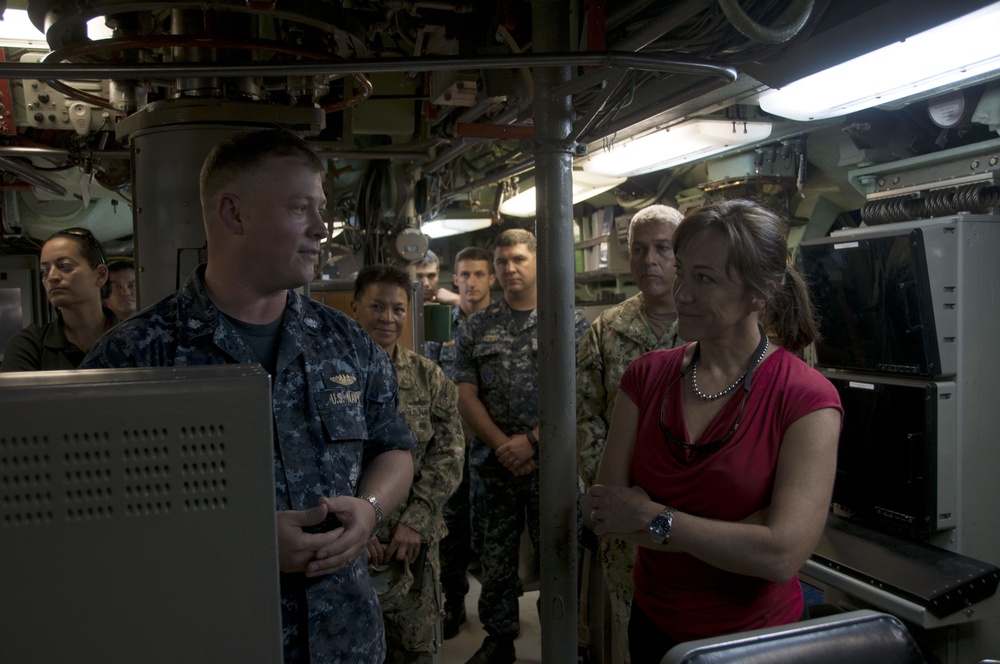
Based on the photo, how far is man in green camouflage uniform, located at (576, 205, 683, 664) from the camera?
262 centimetres

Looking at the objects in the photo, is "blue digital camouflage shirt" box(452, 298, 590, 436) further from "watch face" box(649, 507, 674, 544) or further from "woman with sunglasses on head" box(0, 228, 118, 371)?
"watch face" box(649, 507, 674, 544)

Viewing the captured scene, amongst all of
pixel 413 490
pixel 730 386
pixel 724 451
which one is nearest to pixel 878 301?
pixel 730 386

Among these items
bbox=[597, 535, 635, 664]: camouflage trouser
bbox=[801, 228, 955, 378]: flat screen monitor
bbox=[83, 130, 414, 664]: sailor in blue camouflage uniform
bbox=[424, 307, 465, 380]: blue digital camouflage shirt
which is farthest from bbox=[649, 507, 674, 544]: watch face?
bbox=[424, 307, 465, 380]: blue digital camouflage shirt

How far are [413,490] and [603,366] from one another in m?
0.84

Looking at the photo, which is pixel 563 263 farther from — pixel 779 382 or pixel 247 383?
pixel 247 383

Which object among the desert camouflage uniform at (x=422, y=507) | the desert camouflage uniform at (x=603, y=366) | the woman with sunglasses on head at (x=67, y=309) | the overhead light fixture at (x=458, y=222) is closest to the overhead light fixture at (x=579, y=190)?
the overhead light fixture at (x=458, y=222)

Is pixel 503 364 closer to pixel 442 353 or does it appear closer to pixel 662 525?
pixel 442 353

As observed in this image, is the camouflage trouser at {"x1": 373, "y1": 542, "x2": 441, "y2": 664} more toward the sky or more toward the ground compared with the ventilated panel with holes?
more toward the ground

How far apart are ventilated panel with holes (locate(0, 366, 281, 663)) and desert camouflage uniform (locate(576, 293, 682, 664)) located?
179 centimetres

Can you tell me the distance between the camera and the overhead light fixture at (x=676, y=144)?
3.28m

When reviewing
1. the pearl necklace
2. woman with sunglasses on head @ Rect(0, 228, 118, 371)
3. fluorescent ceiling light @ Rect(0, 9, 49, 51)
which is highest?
fluorescent ceiling light @ Rect(0, 9, 49, 51)

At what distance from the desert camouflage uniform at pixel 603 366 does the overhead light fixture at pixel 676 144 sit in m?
0.91

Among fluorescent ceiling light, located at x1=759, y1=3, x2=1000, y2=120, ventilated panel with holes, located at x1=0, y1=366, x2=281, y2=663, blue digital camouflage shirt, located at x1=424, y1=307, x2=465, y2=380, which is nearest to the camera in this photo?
ventilated panel with holes, located at x1=0, y1=366, x2=281, y2=663

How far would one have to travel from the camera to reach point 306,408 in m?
1.56
